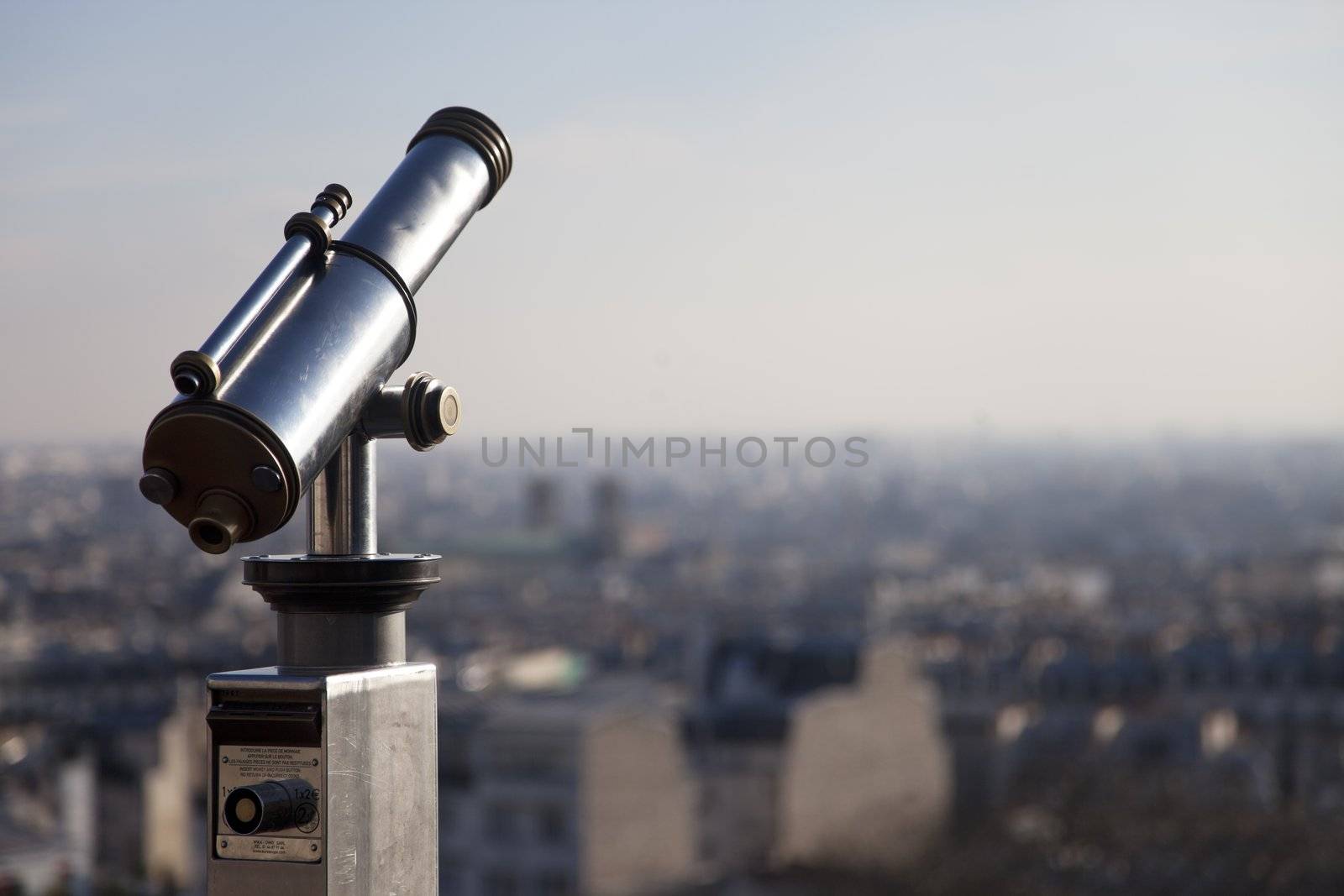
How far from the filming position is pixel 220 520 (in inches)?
54.4

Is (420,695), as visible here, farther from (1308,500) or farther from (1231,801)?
(1308,500)

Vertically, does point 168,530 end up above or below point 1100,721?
above

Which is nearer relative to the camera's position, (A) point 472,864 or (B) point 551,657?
Result: (A) point 472,864

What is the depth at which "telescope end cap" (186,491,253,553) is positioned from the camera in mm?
1381

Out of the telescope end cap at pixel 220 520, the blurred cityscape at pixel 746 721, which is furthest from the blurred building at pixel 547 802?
the telescope end cap at pixel 220 520

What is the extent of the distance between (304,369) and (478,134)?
1.26ft

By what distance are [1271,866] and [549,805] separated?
24.9 ft

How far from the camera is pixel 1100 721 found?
26141 millimetres

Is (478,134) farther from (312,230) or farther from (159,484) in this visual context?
(159,484)

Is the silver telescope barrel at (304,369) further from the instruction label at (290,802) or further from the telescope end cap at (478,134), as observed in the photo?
the instruction label at (290,802)

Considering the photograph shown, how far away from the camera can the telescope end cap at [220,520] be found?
1381mm

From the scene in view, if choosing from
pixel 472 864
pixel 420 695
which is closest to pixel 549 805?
pixel 472 864

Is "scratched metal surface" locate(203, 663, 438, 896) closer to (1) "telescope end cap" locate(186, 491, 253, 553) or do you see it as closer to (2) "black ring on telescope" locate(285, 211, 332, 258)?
(1) "telescope end cap" locate(186, 491, 253, 553)

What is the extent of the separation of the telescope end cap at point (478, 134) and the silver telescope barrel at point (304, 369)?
0.10ft
